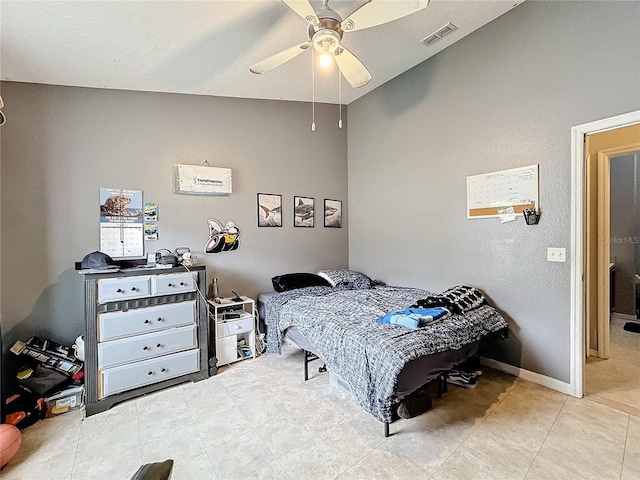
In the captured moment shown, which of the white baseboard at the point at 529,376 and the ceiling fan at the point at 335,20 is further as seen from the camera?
the white baseboard at the point at 529,376

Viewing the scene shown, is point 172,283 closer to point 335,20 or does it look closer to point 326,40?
point 326,40

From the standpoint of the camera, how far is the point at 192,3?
188cm

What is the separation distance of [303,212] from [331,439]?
8.60 ft

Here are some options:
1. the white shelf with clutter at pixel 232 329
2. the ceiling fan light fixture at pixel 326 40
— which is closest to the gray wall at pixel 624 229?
the ceiling fan light fixture at pixel 326 40

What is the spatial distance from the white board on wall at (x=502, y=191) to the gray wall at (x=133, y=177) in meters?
1.93

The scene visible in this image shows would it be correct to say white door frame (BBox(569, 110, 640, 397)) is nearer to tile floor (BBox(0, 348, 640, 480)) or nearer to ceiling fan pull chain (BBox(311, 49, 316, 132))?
tile floor (BBox(0, 348, 640, 480))

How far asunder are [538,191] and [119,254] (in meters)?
3.74

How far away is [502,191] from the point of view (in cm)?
259

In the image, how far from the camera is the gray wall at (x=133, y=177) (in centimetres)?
244

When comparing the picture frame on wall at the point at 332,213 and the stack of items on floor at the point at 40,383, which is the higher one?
the picture frame on wall at the point at 332,213

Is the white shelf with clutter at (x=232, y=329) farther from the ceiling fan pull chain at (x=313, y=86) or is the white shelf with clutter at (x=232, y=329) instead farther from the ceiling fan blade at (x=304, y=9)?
the ceiling fan blade at (x=304, y=9)

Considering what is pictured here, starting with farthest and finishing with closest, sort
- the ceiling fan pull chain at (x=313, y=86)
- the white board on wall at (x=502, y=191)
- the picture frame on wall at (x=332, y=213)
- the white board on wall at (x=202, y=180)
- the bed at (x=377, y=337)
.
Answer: the picture frame on wall at (x=332, y=213)
the white board on wall at (x=202, y=180)
the ceiling fan pull chain at (x=313, y=86)
the white board on wall at (x=502, y=191)
the bed at (x=377, y=337)

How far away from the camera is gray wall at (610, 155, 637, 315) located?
385 centimetres

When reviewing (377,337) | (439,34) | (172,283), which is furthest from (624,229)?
(172,283)
